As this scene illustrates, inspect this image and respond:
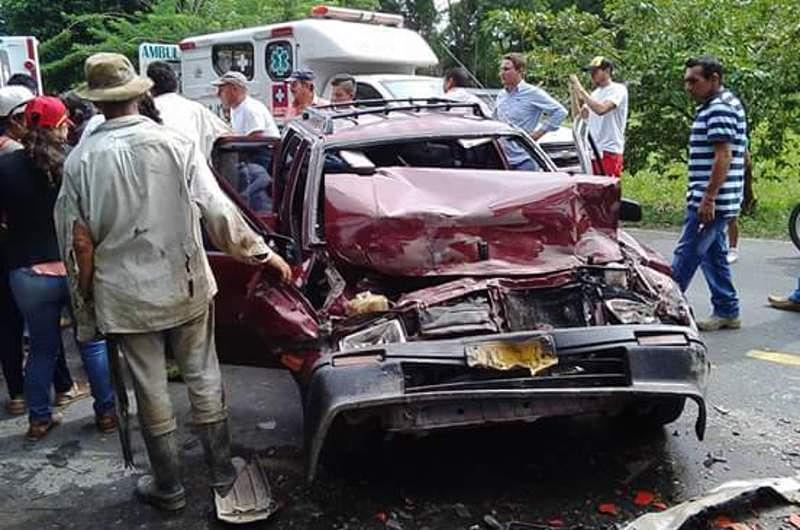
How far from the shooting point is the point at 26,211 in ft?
14.4

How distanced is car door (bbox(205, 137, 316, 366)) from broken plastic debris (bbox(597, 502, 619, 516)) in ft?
4.80

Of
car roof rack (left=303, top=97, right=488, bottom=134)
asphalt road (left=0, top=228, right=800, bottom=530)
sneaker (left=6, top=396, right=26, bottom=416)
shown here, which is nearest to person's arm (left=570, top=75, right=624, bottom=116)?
car roof rack (left=303, top=97, right=488, bottom=134)

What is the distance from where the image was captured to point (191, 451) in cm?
438

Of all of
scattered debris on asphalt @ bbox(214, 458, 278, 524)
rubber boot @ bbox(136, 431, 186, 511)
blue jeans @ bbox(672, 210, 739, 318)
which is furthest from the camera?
blue jeans @ bbox(672, 210, 739, 318)

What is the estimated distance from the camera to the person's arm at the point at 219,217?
3631 millimetres

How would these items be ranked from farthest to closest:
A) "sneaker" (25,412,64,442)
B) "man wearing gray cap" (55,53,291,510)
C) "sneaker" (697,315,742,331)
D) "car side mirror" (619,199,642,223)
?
"sneaker" (697,315,742,331) → "car side mirror" (619,199,642,223) → "sneaker" (25,412,64,442) → "man wearing gray cap" (55,53,291,510)

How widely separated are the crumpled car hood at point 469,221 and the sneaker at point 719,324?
200cm

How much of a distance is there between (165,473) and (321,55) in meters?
9.28

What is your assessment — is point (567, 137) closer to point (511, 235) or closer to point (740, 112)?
point (740, 112)

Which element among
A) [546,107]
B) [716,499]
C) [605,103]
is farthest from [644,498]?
[605,103]

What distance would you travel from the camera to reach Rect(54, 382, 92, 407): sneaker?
16.9 ft

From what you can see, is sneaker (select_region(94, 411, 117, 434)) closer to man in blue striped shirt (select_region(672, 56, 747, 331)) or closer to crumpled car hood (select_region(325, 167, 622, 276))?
crumpled car hood (select_region(325, 167, 622, 276))

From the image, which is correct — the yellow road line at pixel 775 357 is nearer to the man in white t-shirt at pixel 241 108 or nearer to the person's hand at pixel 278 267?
the person's hand at pixel 278 267

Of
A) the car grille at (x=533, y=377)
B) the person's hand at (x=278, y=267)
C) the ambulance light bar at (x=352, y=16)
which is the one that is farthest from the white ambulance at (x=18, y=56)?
the car grille at (x=533, y=377)
